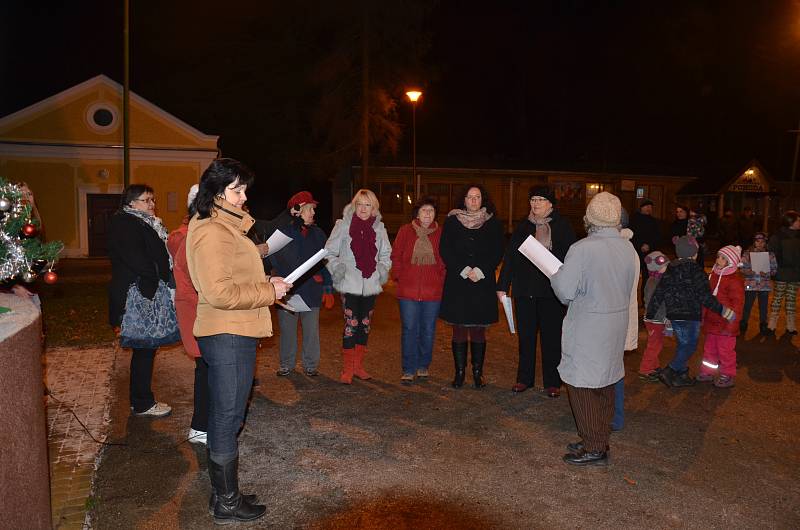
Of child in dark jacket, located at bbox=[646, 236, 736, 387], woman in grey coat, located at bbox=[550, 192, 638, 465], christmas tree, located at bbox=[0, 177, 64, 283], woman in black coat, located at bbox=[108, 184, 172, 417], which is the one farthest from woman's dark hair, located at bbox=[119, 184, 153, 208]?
child in dark jacket, located at bbox=[646, 236, 736, 387]

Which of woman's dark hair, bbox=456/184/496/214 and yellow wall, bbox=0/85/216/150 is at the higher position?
yellow wall, bbox=0/85/216/150

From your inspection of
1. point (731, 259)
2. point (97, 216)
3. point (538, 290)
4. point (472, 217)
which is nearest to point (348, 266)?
point (472, 217)

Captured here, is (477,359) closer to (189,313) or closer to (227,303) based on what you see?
(189,313)

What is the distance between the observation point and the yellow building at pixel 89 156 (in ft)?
71.8

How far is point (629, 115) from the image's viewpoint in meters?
51.0

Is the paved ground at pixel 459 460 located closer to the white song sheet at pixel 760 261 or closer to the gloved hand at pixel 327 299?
the gloved hand at pixel 327 299

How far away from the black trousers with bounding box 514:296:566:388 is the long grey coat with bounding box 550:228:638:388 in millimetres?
1594

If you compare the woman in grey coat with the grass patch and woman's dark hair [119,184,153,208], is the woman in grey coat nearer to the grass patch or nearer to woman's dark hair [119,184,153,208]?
woman's dark hair [119,184,153,208]

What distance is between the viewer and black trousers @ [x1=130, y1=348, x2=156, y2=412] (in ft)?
17.8

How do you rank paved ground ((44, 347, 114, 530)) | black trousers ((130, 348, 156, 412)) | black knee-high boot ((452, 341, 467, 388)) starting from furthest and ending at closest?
black knee-high boot ((452, 341, 467, 388)) < black trousers ((130, 348, 156, 412)) < paved ground ((44, 347, 114, 530))

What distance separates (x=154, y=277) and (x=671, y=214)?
3762 cm

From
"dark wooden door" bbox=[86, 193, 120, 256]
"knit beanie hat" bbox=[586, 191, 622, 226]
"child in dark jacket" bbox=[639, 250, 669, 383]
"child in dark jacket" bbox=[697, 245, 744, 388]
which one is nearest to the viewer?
"knit beanie hat" bbox=[586, 191, 622, 226]

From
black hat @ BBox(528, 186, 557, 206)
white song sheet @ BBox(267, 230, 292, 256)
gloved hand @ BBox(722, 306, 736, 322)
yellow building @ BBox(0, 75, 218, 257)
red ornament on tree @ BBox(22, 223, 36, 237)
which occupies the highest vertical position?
yellow building @ BBox(0, 75, 218, 257)

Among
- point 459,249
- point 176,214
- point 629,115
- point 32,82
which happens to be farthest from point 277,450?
point 629,115
